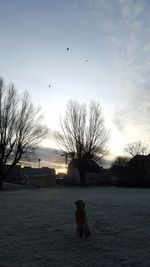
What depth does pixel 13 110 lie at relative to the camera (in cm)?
5384

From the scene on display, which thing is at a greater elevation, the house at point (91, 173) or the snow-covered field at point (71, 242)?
the house at point (91, 173)

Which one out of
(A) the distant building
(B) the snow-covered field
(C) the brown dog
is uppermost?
(A) the distant building

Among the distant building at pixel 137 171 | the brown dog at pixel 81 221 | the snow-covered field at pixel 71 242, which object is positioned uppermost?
the distant building at pixel 137 171

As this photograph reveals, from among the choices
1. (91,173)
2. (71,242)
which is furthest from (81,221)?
(91,173)

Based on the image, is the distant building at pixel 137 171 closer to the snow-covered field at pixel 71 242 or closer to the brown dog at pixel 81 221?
the snow-covered field at pixel 71 242

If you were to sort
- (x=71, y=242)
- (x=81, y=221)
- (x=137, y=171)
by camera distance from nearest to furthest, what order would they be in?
(x=71, y=242) → (x=81, y=221) → (x=137, y=171)

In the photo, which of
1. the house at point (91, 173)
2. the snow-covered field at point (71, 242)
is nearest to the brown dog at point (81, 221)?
the snow-covered field at point (71, 242)

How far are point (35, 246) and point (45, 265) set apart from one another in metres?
2.05

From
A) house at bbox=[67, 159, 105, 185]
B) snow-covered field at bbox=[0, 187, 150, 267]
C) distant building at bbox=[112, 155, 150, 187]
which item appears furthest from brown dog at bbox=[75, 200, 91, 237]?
house at bbox=[67, 159, 105, 185]

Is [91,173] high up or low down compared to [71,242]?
up

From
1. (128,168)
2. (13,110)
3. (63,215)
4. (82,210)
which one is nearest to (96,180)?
(128,168)

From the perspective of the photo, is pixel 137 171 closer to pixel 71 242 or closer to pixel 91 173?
pixel 91 173

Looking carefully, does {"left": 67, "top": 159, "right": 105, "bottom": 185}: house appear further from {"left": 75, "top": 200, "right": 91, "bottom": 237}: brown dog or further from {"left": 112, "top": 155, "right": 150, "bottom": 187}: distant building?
{"left": 75, "top": 200, "right": 91, "bottom": 237}: brown dog

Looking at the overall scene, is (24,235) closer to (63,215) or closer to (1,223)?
(1,223)
